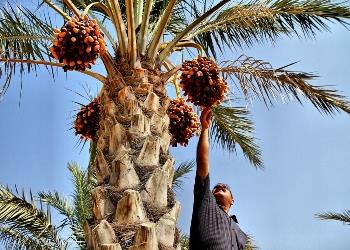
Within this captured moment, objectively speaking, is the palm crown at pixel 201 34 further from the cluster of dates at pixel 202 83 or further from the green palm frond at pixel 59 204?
the green palm frond at pixel 59 204

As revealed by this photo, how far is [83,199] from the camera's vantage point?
385 inches

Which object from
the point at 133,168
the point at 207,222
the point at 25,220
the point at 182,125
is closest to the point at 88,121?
the point at 182,125

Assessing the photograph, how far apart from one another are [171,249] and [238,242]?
2.19 ft

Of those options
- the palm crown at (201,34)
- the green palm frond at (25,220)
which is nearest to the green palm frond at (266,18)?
the palm crown at (201,34)

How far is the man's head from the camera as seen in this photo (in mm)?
4157

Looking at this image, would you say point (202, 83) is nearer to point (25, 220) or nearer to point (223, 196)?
point (223, 196)

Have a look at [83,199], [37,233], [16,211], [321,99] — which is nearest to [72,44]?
[321,99]

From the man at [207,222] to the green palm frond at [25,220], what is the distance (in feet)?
15.0

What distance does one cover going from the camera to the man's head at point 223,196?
4157 millimetres

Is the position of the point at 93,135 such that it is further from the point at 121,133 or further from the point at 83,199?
the point at 83,199

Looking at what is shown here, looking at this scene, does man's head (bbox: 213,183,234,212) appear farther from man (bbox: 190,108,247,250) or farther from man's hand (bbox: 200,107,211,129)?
man's hand (bbox: 200,107,211,129)

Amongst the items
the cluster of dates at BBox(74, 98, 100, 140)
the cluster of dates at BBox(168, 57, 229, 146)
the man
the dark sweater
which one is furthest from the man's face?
the cluster of dates at BBox(74, 98, 100, 140)

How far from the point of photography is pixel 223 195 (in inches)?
164

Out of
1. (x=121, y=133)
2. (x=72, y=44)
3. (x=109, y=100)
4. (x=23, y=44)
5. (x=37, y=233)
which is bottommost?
(x=37, y=233)
